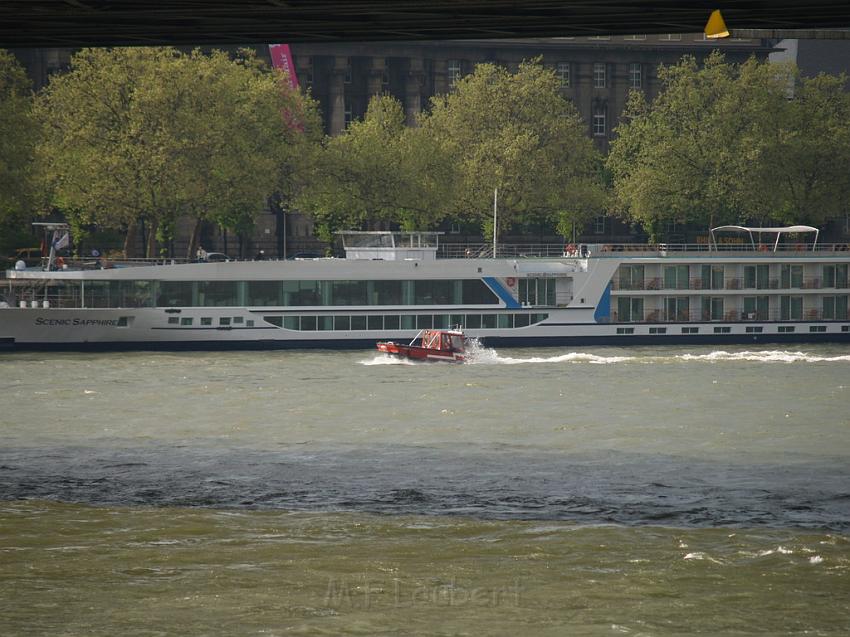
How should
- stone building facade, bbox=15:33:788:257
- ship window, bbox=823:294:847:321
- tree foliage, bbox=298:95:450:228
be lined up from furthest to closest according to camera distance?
stone building facade, bbox=15:33:788:257 < tree foliage, bbox=298:95:450:228 < ship window, bbox=823:294:847:321

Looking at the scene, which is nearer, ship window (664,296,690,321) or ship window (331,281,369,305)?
ship window (331,281,369,305)

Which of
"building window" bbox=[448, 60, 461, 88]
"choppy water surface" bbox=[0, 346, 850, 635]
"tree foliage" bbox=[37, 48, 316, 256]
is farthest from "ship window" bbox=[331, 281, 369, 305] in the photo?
"building window" bbox=[448, 60, 461, 88]

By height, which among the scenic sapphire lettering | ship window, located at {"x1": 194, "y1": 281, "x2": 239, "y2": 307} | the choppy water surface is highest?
ship window, located at {"x1": 194, "y1": 281, "x2": 239, "y2": 307}

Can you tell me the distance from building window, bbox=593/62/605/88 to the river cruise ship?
2112 inches

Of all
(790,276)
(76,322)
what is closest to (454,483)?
(76,322)

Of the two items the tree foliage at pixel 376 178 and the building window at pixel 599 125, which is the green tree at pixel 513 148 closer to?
the tree foliage at pixel 376 178

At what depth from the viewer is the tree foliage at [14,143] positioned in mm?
67438

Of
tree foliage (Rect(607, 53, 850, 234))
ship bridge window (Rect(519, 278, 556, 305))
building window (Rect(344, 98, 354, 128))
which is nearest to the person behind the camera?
ship bridge window (Rect(519, 278, 556, 305))

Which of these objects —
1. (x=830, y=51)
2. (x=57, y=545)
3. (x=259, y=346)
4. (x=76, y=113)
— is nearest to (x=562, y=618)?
(x=57, y=545)

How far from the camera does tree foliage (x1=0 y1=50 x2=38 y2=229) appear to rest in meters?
67.4

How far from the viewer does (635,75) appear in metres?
122

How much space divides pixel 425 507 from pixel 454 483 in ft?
8.40

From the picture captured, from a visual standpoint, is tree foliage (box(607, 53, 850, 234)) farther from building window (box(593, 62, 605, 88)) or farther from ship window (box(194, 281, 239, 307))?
building window (box(593, 62, 605, 88))

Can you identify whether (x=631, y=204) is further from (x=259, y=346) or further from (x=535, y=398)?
(x=535, y=398)
